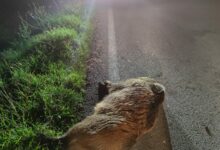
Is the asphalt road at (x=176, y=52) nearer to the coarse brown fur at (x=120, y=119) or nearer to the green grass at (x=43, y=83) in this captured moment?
the green grass at (x=43, y=83)

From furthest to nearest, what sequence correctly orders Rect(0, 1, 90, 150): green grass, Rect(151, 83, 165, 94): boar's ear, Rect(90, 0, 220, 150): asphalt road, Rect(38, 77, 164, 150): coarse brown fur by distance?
Rect(90, 0, 220, 150): asphalt road
Rect(0, 1, 90, 150): green grass
Rect(151, 83, 165, 94): boar's ear
Rect(38, 77, 164, 150): coarse brown fur

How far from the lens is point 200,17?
354 inches

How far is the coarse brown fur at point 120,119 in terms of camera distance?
270cm

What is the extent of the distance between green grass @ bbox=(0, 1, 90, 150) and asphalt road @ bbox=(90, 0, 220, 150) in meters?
0.65

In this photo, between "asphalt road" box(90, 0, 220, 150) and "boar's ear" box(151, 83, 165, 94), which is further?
"asphalt road" box(90, 0, 220, 150)

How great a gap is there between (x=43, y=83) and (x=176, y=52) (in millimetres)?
3153

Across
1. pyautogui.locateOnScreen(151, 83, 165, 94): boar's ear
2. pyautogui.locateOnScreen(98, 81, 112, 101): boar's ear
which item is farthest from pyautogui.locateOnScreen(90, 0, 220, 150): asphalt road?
pyautogui.locateOnScreen(98, 81, 112, 101): boar's ear

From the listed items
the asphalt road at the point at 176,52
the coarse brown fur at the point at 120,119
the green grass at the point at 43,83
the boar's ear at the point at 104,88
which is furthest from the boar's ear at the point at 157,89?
the green grass at the point at 43,83

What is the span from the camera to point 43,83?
15.5ft

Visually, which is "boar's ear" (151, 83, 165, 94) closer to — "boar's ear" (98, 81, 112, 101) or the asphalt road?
"boar's ear" (98, 81, 112, 101)

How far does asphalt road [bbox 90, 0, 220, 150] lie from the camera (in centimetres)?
442

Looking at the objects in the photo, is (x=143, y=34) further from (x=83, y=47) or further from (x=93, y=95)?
(x=93, y=95)

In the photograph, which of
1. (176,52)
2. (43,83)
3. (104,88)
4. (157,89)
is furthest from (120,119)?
(176,52)

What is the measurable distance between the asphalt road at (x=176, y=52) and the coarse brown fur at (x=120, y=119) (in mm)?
995
